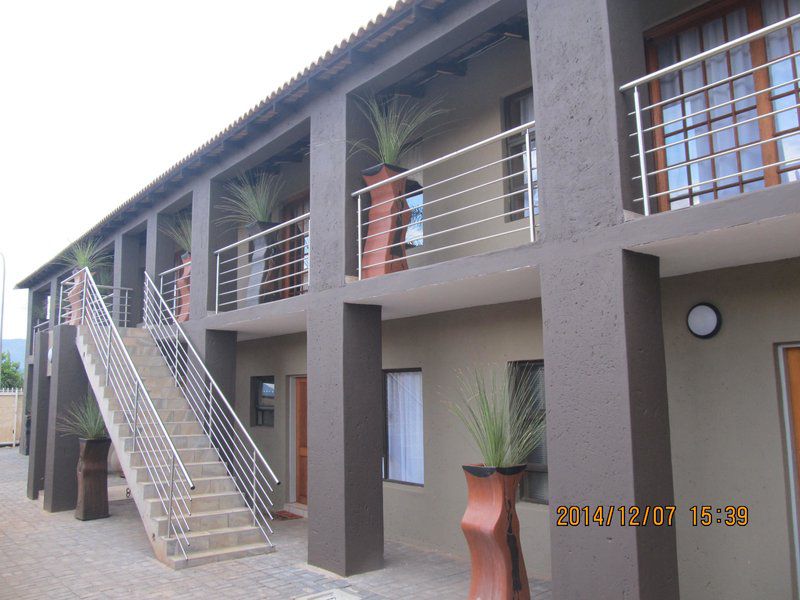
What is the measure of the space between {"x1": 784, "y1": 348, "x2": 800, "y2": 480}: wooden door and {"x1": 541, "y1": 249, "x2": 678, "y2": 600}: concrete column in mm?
1166

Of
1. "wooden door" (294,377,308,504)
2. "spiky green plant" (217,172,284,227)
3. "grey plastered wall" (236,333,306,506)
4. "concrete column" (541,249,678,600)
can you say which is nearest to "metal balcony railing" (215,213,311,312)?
"spiky green plant" (217,172,284,227)

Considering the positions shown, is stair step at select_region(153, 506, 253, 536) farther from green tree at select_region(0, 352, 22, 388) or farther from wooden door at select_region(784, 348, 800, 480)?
green tree at select_region(0, 352, 22, 388)

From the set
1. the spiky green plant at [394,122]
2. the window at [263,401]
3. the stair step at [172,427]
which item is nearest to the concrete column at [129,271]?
the window at [263,401]

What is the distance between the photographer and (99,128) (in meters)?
29.6

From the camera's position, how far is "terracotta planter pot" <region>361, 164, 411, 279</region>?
24.0ft

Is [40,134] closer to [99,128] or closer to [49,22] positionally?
[99,128]

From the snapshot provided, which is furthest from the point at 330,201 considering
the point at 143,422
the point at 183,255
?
the point at 183,255

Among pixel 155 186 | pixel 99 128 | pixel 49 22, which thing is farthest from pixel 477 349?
pixel 99 128

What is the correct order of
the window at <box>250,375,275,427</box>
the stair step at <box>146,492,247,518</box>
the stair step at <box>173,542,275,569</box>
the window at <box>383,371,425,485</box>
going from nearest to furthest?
the stair step at <box>173,542,275,569</box> → the stair step at <box>146,492,247,518</box> → the window at <box>383,371,425,485</box> → the window at <box>250,375,275,427</box>

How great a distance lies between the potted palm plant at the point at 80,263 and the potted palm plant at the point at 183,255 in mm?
1716

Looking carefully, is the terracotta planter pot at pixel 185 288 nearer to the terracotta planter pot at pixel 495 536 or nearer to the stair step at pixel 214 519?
the stair step at pixel 214 519

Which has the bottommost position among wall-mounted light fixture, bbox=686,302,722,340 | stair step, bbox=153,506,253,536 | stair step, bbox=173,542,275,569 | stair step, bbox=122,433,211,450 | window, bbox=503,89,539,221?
stair step, bbox=173,542,275,569

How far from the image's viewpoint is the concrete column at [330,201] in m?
7.48

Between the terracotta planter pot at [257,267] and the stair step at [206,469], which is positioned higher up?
the terracotta planter pot at [257,267]
